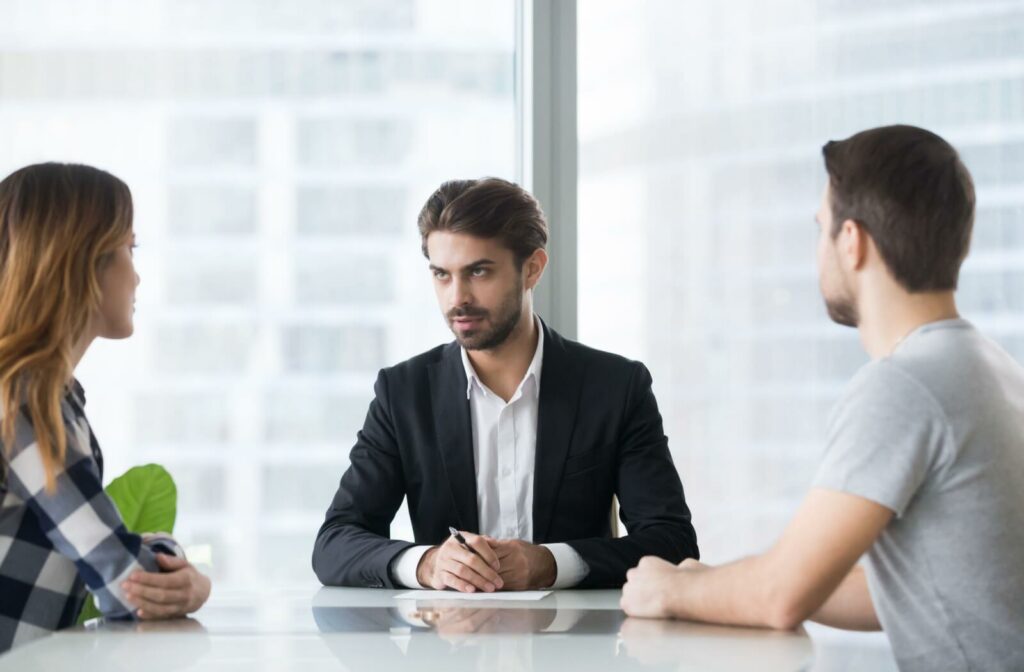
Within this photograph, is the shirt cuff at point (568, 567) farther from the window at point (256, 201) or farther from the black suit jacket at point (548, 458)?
the window at point (256, 201)

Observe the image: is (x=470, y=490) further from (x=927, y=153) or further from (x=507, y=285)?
(x=927, y=153)

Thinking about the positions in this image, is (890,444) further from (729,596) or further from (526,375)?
(526,375)

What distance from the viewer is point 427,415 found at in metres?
2.69

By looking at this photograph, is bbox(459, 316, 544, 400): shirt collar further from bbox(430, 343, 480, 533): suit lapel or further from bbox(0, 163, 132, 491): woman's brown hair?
bbox(0, 163, 132, 491): woman's brown hair

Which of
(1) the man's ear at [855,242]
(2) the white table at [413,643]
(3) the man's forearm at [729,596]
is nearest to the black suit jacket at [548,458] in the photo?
(2) the white table at [413,643]

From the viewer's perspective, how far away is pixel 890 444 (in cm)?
145

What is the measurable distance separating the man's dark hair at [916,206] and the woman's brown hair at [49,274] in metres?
1.20

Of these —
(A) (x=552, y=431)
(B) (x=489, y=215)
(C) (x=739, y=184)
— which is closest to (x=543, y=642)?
(A) (x=552, y=431)

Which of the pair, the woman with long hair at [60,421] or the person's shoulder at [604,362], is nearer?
the woman with long hair at [60,421]

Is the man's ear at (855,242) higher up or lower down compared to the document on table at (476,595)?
higher up

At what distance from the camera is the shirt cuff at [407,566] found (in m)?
2.25

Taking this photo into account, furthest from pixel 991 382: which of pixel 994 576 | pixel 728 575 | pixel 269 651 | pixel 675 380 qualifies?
pixel 675 380

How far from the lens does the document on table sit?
2.04m

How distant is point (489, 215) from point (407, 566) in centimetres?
91
